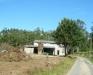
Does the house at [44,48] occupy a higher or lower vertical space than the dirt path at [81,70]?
higher

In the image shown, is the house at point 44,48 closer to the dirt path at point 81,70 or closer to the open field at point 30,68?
the dirt path at point 81,70

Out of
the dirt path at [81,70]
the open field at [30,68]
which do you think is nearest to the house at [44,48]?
the dirt path at [81,70]

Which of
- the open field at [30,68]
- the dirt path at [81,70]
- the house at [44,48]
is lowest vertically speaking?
the dirt path at [81,70]

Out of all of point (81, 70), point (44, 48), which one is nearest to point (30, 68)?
point (81, 70)

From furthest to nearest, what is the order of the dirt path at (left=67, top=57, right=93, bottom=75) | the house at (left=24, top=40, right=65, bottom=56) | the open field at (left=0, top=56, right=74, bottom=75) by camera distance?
the house at (left=24, top=40, right=65, bottom=56)
the dirt path at (left=67, top=57, right=93, bottom=75)
the open field at (left=0, top=56, right=74, bottom=75)

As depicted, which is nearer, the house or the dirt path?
the dirt path

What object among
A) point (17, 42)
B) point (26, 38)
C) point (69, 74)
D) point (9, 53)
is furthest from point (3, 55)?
point (26, 38)

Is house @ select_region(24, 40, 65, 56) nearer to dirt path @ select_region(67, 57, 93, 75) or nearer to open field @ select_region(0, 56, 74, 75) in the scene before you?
dirt path @ select_region(67, 57, 93, 75)

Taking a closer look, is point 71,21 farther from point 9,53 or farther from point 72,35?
point 9,53

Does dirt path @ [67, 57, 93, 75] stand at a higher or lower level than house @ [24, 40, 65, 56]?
lower

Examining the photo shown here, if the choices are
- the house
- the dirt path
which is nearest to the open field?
the dirt path

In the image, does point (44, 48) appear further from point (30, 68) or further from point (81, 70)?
point (30, 68)

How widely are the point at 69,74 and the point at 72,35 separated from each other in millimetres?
69700

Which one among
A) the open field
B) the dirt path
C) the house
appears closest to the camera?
the open field
